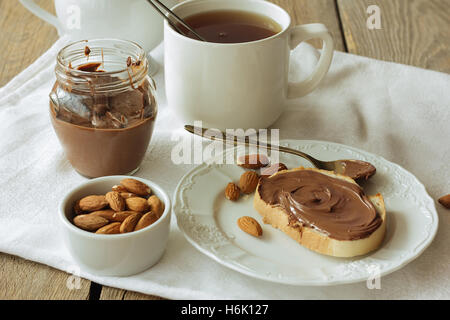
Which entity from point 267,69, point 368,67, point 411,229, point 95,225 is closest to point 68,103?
point 95,225

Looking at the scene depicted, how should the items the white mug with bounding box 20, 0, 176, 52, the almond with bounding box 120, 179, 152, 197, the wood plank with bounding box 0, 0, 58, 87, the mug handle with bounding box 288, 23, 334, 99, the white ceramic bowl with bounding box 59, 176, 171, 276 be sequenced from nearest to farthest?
the white ceramic bowl with bounding box 59, 176, 171, 276 → the almond with bounding box 120, 179, 152, 197 → the mug handle with bounding box 288, 23, 334, 99 → the white mug with bounding box 20, 0, 176, 52 → the wood plank with bounding box 0, 0, 58, 87

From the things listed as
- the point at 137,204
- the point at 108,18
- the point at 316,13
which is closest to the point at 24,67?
the point at 108,18

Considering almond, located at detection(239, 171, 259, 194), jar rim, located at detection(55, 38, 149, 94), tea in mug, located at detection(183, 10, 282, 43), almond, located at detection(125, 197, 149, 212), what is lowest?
almond, located at detection(239, 171, 259, 194)

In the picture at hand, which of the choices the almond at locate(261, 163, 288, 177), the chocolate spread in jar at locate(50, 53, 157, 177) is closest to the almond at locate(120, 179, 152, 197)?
the chocolate spread in jar at locate(50, 53, 157, 177)

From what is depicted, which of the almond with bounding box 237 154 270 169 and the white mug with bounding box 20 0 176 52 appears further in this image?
the white mug with bounding box 20 0 176 52

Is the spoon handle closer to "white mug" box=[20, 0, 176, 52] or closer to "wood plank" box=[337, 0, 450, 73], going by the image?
"white mug" box=[20, 0, 176, 52]

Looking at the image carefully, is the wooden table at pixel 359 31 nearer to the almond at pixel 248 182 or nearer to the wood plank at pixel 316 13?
the wood plank at pixel 316 13

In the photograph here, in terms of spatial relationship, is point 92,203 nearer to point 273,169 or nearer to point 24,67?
point 273,169
